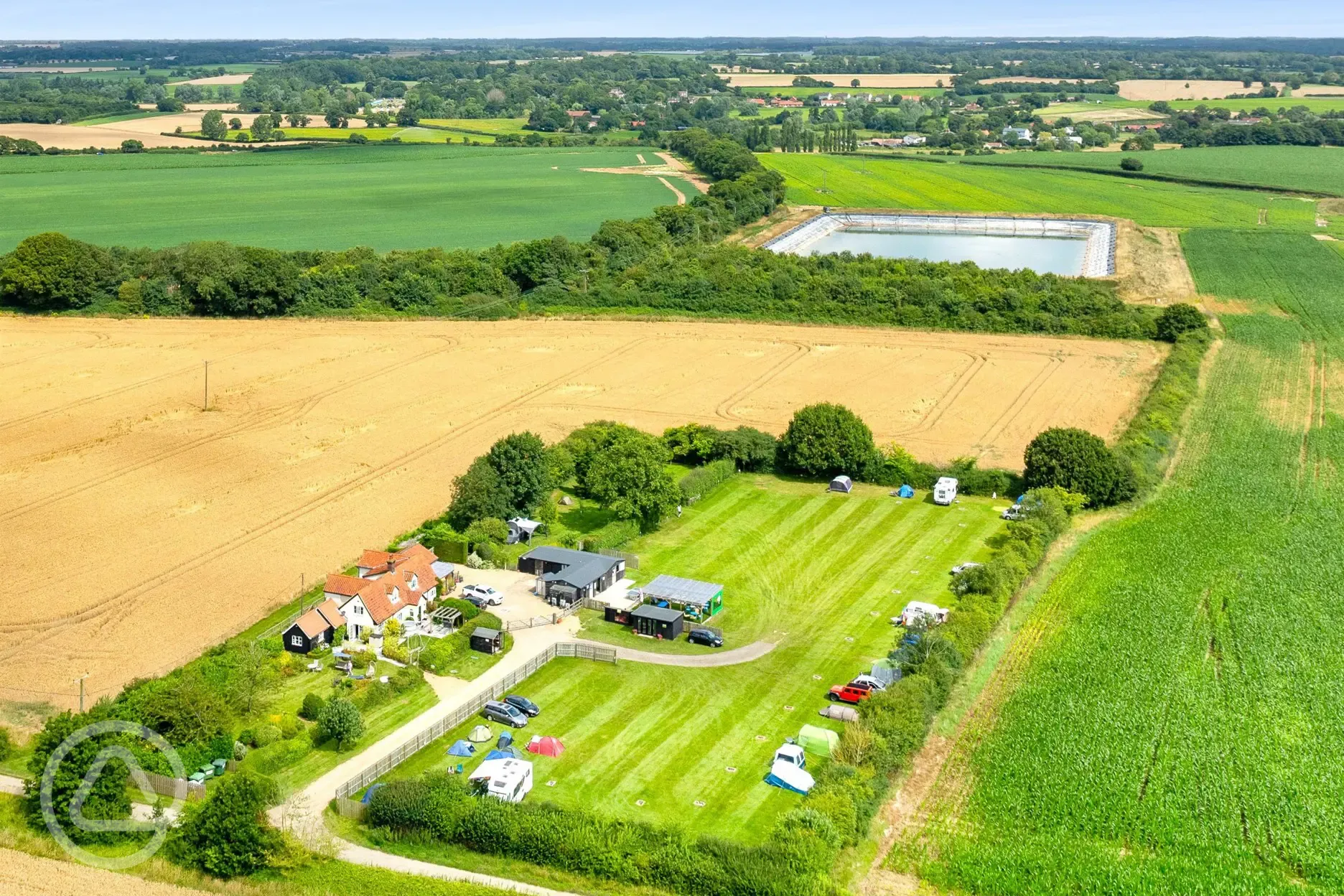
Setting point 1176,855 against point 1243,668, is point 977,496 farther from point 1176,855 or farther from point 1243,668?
point 1176,855

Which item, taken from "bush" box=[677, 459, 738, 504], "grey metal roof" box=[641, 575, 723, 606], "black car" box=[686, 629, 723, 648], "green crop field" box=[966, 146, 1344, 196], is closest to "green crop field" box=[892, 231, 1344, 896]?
"black car" box=[686, 629, 723, 648]

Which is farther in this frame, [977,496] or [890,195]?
[890,195]

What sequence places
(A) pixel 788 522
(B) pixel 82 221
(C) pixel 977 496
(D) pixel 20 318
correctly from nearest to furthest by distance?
(A) pixel 788 522
(C) pixel 977 496
(D) pixel 20 318
(B) pixel 82 221

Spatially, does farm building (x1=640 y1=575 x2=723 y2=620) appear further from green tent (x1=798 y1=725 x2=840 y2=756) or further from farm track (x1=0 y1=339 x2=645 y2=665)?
farm track (x1=0 y1=339 x2=645 y2=665)

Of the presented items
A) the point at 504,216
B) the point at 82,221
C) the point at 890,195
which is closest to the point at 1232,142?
the point at 890,195

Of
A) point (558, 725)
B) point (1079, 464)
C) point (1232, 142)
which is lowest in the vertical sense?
point (558, 725)

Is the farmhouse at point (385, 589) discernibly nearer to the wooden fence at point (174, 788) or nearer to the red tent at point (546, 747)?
the red tent at point (546, 747)

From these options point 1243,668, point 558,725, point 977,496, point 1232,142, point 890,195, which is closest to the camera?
point 558,725

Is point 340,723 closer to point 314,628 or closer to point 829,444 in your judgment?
point 314,628

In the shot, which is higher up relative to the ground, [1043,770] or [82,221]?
[82,221]
